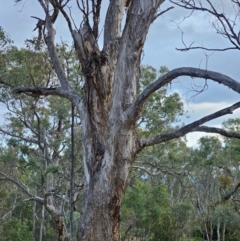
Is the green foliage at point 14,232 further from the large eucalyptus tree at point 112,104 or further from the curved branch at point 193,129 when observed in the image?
the curved branch at point 193,129

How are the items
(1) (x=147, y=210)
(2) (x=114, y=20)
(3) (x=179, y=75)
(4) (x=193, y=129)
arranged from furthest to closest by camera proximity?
(1) (x=147, y=210) < (2) (x=114, y=20) < (4) (x=193, y=129) < (3) (x=179, y=75)

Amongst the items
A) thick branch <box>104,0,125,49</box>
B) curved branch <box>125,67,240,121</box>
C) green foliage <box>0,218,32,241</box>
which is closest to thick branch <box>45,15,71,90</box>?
thick branch <box>104,0,125,49</box>

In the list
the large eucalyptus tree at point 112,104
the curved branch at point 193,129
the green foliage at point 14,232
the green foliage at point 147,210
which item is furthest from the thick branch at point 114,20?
the green foliage at point 14,232

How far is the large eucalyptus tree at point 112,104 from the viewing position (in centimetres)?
446

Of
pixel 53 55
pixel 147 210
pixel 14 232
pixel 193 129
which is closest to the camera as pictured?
pixel 193 129

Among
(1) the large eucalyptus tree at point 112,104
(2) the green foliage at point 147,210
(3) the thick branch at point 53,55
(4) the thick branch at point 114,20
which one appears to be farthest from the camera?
(2) the green foliage at point 147,210

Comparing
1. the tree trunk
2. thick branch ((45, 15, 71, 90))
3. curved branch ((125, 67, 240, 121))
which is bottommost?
the tree trunk

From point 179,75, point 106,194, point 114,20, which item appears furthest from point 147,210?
point 179,75

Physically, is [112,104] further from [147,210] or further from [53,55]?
[147,210]

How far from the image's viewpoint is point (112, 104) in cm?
468

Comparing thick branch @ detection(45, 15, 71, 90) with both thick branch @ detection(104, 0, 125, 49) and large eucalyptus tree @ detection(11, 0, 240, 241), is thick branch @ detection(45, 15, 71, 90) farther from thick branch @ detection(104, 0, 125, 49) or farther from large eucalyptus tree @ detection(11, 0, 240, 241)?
thick branch @ detection(104, 0, 125, 49)

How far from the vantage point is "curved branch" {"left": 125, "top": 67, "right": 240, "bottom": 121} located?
12.9ft

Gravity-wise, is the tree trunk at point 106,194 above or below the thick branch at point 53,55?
below

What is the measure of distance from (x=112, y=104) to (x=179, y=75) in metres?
0.78
